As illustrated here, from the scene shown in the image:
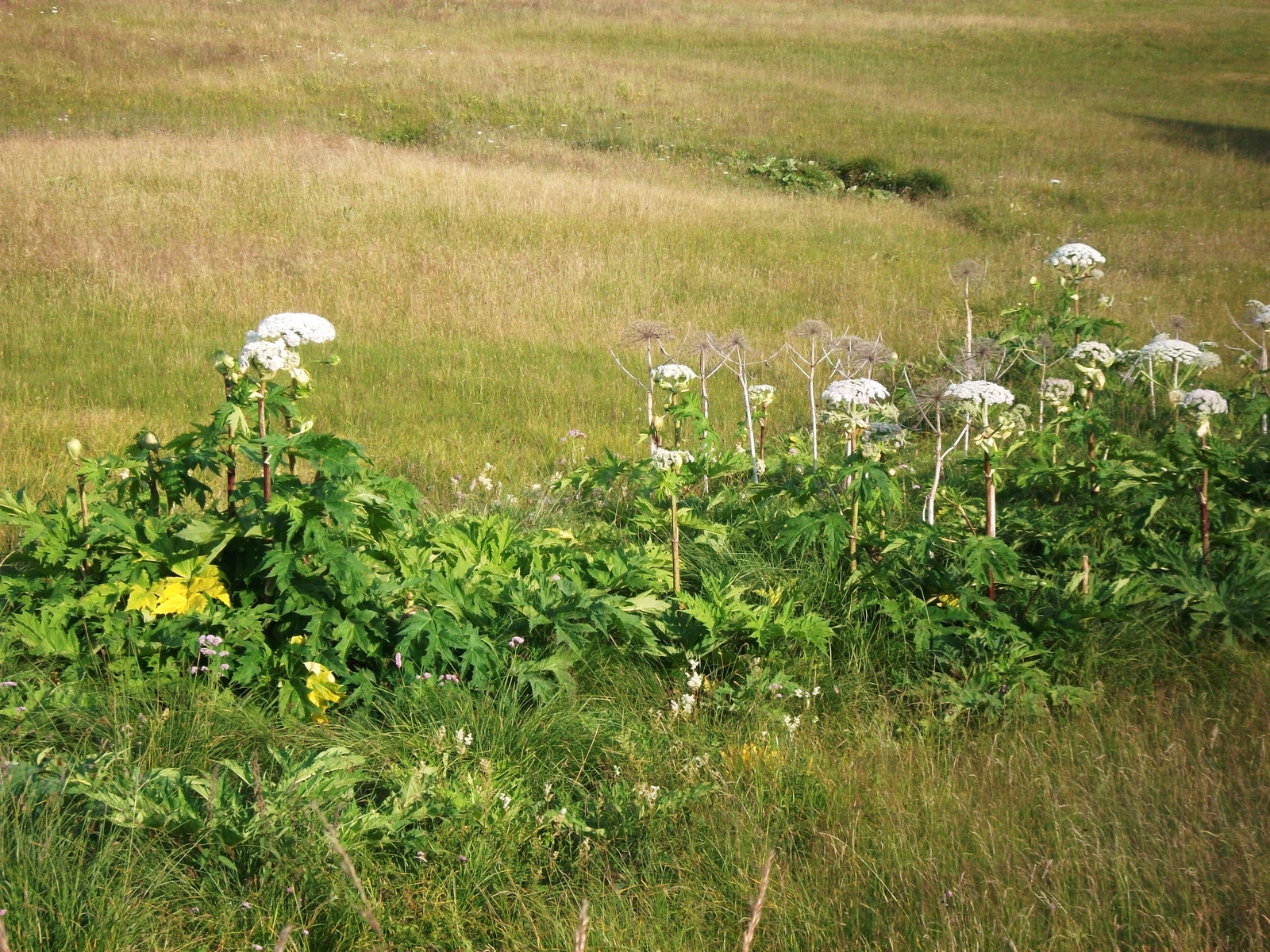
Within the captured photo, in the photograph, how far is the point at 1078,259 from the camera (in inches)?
230

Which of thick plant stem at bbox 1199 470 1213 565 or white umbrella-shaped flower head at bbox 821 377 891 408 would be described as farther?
thick plant stem at bbox 1199 470 1213 565

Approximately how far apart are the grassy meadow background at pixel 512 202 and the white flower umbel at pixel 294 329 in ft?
8.68

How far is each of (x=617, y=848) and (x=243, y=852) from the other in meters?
0.99

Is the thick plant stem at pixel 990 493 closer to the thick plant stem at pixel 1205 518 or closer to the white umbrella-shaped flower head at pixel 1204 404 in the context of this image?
the thick plant stem at pixel 1205 518

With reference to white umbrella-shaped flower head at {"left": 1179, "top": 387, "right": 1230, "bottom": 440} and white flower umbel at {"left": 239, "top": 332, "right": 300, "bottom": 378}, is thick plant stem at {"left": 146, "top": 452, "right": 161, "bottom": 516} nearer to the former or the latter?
white flower umbel at {"left": 239, "top": 332, "right": 300, "bottom": 378}

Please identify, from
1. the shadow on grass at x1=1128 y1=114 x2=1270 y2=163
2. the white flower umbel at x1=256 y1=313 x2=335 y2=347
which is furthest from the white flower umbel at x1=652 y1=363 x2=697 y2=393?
the shadow on grass at x1=1128 y1=114 x2=1270 y2=163

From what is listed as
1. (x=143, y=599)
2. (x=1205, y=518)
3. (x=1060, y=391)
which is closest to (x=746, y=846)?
(x=143, y=599)

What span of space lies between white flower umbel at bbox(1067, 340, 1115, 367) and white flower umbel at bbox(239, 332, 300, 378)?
3475 mm

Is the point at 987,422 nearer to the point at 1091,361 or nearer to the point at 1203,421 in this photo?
the point at 1203,421

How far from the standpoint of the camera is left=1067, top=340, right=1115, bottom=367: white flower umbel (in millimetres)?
4520

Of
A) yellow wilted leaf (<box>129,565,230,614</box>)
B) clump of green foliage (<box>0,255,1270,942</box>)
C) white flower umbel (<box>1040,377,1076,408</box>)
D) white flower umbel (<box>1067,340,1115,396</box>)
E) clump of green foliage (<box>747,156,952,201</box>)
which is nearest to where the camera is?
clump of green foliage (<box>0,255,1270,942</box>)

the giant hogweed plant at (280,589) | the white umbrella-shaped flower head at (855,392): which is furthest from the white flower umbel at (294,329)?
the white umbrella-shaped flower head at (855,392)

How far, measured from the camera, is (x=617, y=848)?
2.73 meters

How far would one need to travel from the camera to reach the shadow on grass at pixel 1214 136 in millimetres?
24781
